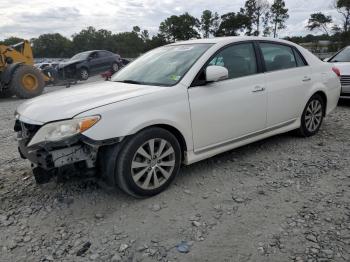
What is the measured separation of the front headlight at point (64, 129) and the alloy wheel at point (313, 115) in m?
3.51

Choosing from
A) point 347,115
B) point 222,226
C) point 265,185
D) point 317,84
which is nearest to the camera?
point 222,226

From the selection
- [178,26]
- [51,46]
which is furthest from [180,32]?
[51,46]

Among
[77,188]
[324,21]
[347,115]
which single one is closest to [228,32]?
[324,21]

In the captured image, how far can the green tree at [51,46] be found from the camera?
2899 inches

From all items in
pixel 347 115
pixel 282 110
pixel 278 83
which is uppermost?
pixel 278 83

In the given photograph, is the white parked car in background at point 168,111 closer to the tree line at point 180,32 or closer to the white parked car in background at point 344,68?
the white parked car in background at point 344,68

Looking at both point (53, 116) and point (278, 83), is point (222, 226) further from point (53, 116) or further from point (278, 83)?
point (278, 83)

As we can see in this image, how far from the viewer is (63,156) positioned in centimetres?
324

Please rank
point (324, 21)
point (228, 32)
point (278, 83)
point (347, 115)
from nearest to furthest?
point (278, 83) → point (347, 115) → point (324, 21) → point (228, 32)

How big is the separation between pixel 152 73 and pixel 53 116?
4.66 ft

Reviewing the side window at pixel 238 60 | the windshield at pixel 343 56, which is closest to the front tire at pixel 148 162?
the side window at pixel 238 60

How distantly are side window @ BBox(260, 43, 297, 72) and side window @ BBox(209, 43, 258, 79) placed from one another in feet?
0.83

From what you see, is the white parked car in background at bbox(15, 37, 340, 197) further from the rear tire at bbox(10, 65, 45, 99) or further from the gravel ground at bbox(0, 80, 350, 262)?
the rear tire at bbox(10, 65, 45, 99)

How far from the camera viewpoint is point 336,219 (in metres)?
3.19
